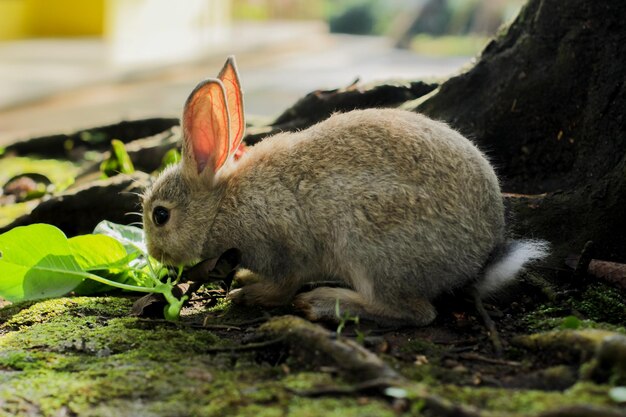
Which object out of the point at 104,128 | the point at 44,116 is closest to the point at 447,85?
the point at 104,128

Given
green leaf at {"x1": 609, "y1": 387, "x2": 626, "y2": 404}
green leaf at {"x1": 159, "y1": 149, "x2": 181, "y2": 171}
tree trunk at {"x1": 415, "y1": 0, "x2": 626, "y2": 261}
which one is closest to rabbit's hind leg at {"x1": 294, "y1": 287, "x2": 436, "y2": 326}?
tree trunk at {"x1": 415, "y1": 0, "x2": 626, "y2": 261}

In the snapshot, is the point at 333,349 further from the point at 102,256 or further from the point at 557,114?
the point at 557,114

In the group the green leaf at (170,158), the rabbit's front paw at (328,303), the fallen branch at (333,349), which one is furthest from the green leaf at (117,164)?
the fallen branch at (333,349)

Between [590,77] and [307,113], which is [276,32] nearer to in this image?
[307,113]

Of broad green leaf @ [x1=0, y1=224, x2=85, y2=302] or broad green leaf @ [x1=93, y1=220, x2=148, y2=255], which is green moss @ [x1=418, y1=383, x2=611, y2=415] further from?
broad green leaf @ [x1=93, y1=220, x2=148, y2=255]

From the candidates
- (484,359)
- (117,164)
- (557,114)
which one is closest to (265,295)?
(484,359)

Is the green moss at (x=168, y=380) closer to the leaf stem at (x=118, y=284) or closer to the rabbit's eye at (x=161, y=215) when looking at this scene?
the leaf stem at (x=118, y=284)

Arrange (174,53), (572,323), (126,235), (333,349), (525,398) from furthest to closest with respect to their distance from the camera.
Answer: (174,53), (126,235), (572,323), (333,349), (525,398)
